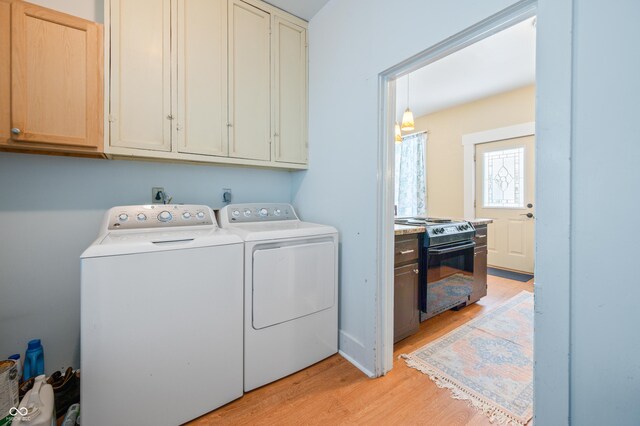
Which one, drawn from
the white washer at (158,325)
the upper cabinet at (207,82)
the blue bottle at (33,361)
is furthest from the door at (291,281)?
the blue bottle at (33,361)

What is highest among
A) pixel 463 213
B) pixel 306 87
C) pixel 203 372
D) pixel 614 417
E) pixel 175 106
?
pixel 306 87

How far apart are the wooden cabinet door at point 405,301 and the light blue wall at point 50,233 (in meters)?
1.98

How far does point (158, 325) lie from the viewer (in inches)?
49.3

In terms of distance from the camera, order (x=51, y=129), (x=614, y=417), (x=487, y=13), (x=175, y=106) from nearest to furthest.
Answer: (x=614, y=417)
(x=487, y=13)
(x=51, y=129)
(x=175, y=106)

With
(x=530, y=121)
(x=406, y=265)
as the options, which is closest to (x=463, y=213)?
(x=530, y=121)

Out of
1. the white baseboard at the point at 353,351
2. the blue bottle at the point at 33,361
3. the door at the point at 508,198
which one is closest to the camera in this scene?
the blue bottle at the point at 33,361

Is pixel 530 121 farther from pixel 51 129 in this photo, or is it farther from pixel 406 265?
pixel 51 129

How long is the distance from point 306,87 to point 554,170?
6.23 feet

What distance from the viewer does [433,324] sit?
7.89 ft

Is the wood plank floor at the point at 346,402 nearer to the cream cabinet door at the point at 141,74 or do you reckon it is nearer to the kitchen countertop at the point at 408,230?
the kitchen countertop at the point at 408,230

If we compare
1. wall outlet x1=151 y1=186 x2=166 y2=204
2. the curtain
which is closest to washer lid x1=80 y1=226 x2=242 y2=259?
wall outlet x1=151 y1=186 x2=166 y2=204

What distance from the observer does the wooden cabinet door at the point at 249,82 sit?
1912 mm

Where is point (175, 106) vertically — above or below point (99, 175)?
above

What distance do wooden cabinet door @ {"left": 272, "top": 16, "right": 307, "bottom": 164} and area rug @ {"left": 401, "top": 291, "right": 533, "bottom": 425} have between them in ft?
6.06
